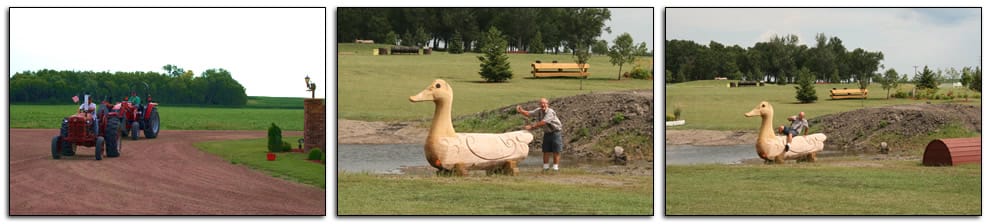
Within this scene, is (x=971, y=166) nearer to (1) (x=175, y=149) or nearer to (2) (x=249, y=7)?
(2) (x=249, y=7)

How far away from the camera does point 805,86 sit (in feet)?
46.7

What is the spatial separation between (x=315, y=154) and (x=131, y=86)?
7.31ft

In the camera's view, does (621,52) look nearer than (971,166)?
Yes

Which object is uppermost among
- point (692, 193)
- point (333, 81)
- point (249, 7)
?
point (249, 7)

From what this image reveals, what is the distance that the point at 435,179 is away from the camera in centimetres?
1237

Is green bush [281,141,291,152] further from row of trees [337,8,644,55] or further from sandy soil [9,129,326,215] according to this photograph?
row of trees [337,8,644,55]

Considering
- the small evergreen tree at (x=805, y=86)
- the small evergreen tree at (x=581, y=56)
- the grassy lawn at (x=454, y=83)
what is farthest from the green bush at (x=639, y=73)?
the small evergreen tree at (x=805, y=86)

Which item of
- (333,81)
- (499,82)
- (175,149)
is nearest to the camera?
(333,81)

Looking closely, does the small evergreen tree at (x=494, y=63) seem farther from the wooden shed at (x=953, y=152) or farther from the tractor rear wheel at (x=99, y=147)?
the wooden shed at (x=953, y=152)

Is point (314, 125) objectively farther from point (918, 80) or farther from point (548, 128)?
point (918, 80)

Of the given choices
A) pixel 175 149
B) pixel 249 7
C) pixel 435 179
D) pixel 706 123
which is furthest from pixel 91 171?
pixel 706 123

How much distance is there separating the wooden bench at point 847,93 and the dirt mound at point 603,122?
2.93 metres

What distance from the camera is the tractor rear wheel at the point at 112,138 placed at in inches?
556

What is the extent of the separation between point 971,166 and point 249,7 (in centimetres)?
812
